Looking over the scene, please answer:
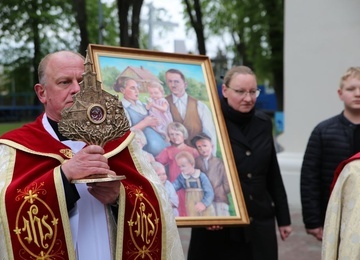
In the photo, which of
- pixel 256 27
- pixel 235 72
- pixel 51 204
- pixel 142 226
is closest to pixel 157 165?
pixel 235 72

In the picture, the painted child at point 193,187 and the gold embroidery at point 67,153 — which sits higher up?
the gold embroidery at point 67,153

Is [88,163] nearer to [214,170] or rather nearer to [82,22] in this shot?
[214,170]

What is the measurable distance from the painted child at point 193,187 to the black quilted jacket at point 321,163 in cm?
95

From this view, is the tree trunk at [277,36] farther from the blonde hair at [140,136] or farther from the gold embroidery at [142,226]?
the gold embroidery at [142,226]

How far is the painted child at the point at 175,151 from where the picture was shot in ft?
13.8

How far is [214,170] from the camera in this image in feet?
14.3

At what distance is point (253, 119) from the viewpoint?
470cm

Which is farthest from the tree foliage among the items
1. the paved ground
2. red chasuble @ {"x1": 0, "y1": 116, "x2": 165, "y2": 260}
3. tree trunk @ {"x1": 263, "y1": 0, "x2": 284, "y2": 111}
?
red chasuble @ {"x1": 0, "y1": 116, "x2": 165, "y2": 260}

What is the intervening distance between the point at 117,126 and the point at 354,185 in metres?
1.20

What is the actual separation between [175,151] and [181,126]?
20 cm

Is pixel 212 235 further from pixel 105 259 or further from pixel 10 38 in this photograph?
pixel 10 38

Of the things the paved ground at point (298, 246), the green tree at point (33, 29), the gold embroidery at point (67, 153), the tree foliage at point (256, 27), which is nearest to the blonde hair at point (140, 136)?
the gold embroidery at point (67, 153)

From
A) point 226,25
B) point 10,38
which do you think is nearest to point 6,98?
point 10,38

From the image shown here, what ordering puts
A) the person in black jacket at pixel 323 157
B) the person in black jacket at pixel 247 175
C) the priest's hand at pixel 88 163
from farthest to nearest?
the person in black jacket at pixel 323 157 → the person in black jacket at pixel 247 175 → the priest's hand at pixel 88 163
